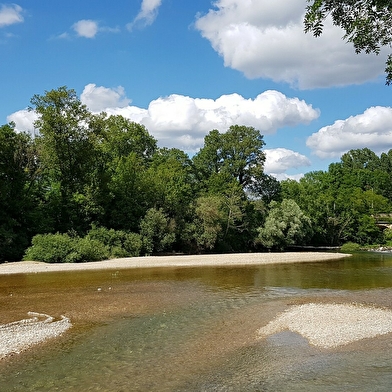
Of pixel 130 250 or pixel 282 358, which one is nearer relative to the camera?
pixel 282 358

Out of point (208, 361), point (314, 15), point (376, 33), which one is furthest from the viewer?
point (208, 361)

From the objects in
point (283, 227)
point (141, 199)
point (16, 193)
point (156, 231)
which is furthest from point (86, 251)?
point (283, 227)

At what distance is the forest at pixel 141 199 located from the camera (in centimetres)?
4662

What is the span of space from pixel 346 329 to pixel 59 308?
13.2 m

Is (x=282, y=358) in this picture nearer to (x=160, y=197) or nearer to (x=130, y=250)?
(x=130, y=250)

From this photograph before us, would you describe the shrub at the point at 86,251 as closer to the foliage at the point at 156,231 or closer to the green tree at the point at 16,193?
the green tree at the point at 16,193

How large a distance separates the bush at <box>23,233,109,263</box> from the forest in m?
0.11

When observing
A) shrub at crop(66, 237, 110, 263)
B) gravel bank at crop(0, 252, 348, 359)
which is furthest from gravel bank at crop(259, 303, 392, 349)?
shrub at crop(66, 237, 110, 263)

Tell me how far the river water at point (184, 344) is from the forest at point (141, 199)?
2192cm

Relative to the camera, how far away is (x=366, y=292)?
23422mm

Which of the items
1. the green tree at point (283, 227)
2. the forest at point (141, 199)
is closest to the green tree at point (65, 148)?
the forest at point (141, 199)

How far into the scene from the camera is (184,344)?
1338 centimetres

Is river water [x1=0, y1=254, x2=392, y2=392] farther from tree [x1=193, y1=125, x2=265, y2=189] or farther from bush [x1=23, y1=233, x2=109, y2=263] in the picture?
tree [x1=193, y1=125, x2=265, y2=189]

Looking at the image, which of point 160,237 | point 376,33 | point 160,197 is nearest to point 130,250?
point 160,237
